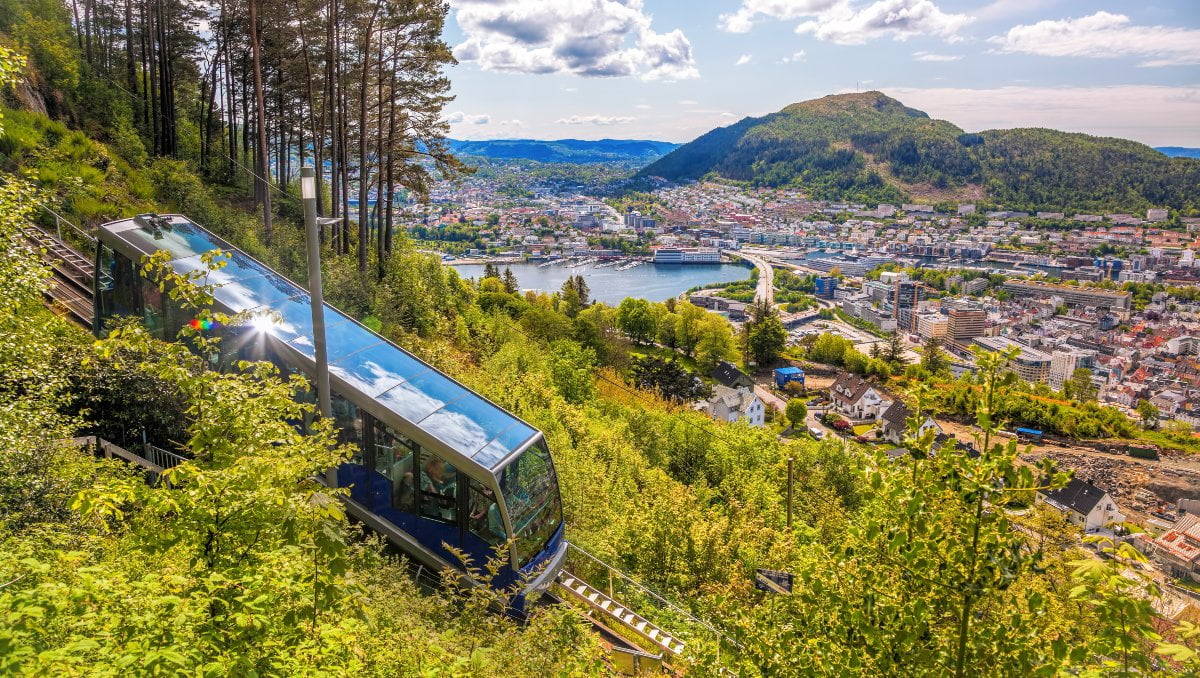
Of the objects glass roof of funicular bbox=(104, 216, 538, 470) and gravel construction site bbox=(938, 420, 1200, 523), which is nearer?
glass roof of funicular bbox=(104, 216, 538, 470)

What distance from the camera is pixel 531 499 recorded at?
727cm

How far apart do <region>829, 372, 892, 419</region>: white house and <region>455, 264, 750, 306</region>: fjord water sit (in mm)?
35812

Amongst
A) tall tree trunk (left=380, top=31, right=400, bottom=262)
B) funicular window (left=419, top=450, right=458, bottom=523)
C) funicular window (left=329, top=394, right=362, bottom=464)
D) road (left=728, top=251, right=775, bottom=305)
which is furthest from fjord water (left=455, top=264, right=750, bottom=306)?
funicular window (left=419, top=450, right=458, bottom=523)

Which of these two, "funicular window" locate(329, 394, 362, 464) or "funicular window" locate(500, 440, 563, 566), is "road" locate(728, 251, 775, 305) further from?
"funicular window" locate(329, 394, 362, 464)

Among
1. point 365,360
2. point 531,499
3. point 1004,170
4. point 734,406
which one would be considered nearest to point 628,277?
point 734,406

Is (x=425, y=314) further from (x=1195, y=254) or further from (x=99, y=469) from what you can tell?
(x=1195, y=254)

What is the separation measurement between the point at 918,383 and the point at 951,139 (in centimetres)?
21688

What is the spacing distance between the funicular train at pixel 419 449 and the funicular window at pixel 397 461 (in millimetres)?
13

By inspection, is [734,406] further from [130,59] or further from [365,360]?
[365,360]

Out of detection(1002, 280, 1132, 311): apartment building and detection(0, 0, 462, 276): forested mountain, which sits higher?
detection(0, 0, 462, 276): forested mountain

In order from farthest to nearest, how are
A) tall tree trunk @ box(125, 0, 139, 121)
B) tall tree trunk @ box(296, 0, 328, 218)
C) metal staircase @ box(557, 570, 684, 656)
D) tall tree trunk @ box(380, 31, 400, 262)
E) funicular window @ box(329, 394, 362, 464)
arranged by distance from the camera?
1. tall tree trunk @ box(125, 0, 139, 121)
2. tall tree trunk @ box(380, 31, 400, 262)
3. tall tree trunk @ box(296, 0, 328, 218)
4. metal staircase @ box(557, 570, 684, 656)
5. funicular window @ box(329, 394, 362, 464)

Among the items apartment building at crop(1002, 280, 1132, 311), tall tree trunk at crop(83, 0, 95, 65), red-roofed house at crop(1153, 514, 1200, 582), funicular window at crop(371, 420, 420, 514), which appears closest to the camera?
funicular window at crop(371, 420, 420, 514)

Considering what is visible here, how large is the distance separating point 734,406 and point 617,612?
36443mm

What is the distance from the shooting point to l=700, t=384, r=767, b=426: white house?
42.7 meters
